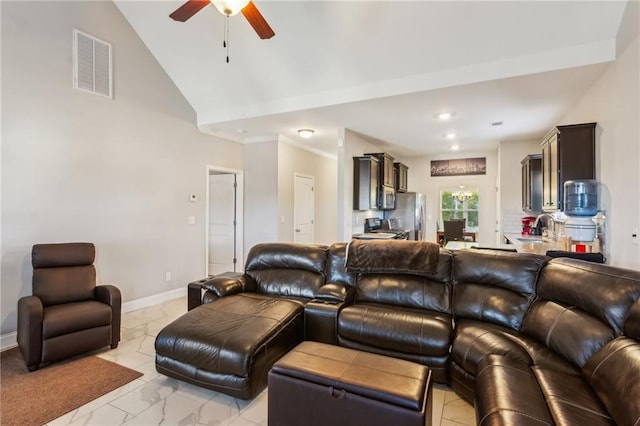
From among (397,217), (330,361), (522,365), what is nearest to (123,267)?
(330,361)

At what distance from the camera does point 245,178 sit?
6059 millimetres

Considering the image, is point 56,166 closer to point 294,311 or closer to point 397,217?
point 294,311

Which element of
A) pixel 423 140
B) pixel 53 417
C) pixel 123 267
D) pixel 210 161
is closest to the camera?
pixel 53 417

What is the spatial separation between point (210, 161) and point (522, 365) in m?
5.05

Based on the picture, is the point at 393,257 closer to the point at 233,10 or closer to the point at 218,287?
the point at 218,287

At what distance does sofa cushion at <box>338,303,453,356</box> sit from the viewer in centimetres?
227

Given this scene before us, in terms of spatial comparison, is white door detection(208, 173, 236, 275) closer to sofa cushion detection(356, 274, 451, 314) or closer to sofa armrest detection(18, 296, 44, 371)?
sofa armrest detection(18, 296, 44, 371)

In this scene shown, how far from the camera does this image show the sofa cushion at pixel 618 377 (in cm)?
123

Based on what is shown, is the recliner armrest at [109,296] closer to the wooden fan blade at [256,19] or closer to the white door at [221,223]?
the wooden fan blade at [256,19]

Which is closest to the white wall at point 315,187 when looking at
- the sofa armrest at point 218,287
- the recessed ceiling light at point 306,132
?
the recessed ceiling light at point 306,132

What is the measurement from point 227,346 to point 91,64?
370 centimetres

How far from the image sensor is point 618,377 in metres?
1.37

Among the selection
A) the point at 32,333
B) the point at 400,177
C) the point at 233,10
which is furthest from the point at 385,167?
the point at 32,333

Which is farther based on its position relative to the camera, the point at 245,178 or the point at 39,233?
the point at 245,178
